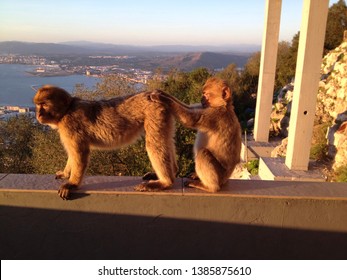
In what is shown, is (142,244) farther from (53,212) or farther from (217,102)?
(217,102)

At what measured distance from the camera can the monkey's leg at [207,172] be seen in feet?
9.12

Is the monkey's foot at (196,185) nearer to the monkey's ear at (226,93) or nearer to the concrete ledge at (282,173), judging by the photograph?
the monkey's ear at (226,93)

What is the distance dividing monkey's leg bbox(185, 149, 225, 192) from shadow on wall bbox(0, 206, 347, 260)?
1.08 ft

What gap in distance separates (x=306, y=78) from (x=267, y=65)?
131 inches

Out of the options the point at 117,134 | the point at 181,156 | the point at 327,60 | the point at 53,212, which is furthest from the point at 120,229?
the point at 327,60

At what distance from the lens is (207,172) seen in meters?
2.82

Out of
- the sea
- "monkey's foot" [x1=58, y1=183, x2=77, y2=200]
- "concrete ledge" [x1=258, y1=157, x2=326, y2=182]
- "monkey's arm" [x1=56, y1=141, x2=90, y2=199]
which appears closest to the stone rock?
"concrete ledge" [x1=258, y1=157, x2=326, y2=182]

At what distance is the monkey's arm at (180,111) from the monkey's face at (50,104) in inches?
31.2

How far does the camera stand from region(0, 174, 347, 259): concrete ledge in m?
2.63

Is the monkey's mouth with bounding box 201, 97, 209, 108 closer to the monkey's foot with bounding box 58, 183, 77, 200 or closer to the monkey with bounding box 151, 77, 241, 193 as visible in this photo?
the monkey with bounding box 151, 77, 241, 193

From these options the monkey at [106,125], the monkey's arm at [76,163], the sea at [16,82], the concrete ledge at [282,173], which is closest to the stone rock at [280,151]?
the concrete ledge at [282,173]

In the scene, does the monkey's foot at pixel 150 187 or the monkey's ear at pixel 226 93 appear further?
the monkey's ear at pixel 226 93

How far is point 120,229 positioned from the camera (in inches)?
105

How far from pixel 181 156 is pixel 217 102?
25.7ft
